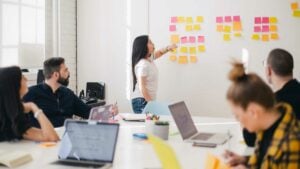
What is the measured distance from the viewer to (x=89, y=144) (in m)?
2.01

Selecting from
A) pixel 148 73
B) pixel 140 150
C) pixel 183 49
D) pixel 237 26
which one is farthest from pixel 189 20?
pixel 140 150

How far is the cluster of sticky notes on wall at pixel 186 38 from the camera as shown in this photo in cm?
465

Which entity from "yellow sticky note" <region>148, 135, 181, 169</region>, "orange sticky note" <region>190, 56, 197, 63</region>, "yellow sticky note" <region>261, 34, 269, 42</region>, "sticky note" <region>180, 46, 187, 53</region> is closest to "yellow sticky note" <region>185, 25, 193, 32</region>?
"sticky note" <region>180, 46, 187, 53</region>

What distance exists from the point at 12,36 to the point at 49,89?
1280 mm

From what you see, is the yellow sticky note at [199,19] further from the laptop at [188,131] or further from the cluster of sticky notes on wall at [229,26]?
the laptop at [188,131]

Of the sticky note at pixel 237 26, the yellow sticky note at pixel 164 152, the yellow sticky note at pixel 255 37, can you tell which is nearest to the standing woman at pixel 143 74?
the sticky note at pixel 237 26

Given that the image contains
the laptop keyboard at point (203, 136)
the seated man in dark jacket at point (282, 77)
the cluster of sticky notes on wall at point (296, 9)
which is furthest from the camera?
the cluster of sticky notes on wall at point (296, 9)

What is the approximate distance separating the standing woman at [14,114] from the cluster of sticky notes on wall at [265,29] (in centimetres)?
275

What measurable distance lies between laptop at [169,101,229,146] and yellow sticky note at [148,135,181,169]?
89 cm

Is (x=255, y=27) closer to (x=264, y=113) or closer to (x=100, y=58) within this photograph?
(x=100, y=58)

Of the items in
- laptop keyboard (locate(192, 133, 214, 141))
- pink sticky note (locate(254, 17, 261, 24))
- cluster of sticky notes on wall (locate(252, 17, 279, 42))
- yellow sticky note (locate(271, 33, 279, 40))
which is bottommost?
laptop keyboard (locate(192, 133, 214, 141))

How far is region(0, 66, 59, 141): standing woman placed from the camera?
248cm

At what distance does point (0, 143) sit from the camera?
251 centimetres

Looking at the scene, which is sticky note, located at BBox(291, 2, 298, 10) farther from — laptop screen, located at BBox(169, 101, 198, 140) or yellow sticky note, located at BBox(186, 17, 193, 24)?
laptop screen, located at BBox(169, 101, 198, 140)
